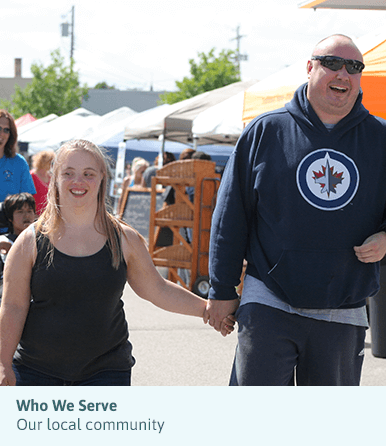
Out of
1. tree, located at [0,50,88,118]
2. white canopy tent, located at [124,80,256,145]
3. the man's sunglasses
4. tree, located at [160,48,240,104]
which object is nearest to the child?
the man's sunglasses

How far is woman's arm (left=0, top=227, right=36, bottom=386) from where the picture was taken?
9.66 feet

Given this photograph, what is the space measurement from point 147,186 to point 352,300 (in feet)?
33.8

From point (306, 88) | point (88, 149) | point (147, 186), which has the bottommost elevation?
point (147, 186)

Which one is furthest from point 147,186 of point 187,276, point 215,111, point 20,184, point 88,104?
point 88,104

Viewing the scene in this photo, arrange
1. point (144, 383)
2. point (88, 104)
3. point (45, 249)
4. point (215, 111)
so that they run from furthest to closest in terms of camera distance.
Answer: point (88, 104), point (215, 111), point (144, 383), point (45, 249)

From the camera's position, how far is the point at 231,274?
3.18 meters

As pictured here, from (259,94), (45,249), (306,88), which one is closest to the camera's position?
(45,249)

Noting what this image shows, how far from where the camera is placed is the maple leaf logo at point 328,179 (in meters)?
3.01

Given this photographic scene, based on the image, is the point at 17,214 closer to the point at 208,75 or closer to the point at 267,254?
the point at 267,254

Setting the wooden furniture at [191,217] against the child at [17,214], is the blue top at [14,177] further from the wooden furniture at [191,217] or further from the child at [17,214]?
the wooden furniture at [191,217]

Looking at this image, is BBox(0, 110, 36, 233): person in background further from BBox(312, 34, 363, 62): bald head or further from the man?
BBox(312, 34, 363, 62): bald head

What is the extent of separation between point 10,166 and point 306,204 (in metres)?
4.16
